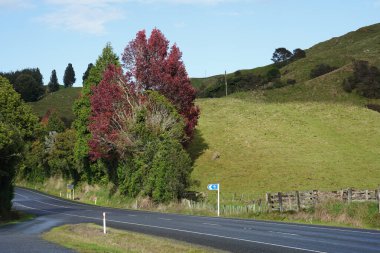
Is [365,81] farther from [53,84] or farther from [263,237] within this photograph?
[53,84]

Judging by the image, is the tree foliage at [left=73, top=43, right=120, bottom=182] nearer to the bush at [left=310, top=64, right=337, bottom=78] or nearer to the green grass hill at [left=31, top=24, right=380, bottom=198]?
the green grass hill at [left=31, top=24, right=380, bottom=198]

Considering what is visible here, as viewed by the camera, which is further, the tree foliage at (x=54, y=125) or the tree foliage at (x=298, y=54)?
the tree foliage at (x=298, y=54)

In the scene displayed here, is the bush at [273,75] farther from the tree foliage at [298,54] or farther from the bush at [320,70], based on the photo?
the tree foliage at [298,54]

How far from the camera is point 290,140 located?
73250 millimetres

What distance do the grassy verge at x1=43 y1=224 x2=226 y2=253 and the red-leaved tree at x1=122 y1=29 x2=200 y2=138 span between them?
34.0 meters

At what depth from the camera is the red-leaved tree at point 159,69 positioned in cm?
5838

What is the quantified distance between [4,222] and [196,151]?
36900mm

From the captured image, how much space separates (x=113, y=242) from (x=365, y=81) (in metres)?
88.3

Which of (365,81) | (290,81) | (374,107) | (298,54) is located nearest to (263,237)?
(374,107)

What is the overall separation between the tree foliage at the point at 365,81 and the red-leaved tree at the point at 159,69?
49.5 metres

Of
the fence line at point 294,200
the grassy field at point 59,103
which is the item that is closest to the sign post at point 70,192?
the fence line at point 294,200

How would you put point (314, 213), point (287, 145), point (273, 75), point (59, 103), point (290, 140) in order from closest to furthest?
point (314, 213) < point (287, 145) < point (290, 140) < point (273, 75) < point (59, 103)

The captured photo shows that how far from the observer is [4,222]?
35.6 metres

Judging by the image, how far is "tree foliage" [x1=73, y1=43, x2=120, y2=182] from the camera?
63.7 metres
